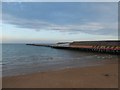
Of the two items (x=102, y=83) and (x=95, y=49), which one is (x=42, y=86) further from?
(x=95, y=49)

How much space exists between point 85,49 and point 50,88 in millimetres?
41246

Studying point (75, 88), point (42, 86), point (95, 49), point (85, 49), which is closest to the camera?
point (75, 88)

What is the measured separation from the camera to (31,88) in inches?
332

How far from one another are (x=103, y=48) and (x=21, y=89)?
1343 inches

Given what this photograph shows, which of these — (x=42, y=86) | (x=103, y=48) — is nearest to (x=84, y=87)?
(x=42, y=86)

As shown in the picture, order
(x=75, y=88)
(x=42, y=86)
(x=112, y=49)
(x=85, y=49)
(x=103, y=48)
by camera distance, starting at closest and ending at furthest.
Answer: (x=75, y=88), (x=42, y=86), (x=112, y=49), (x=103, y=48), (x=85, y=49)

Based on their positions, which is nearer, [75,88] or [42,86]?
[75,88]

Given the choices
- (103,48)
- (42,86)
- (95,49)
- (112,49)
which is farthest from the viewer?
(95,49)

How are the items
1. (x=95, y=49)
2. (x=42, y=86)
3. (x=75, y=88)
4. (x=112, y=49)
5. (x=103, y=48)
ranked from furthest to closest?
(x=95, y=49), (x=103, y=48), (x=112, y=49), (x=42, y=86), (x=75, y=88)

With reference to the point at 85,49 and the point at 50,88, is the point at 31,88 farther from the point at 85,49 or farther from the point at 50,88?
the point at 85,49

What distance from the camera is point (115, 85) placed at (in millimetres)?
8555

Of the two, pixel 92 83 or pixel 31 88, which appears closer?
pixel 31 88

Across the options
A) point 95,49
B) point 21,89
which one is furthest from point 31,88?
point 95,49

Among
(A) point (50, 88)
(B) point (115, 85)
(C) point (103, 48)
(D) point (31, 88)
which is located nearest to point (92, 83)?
Result: (B) point (115, 85)
